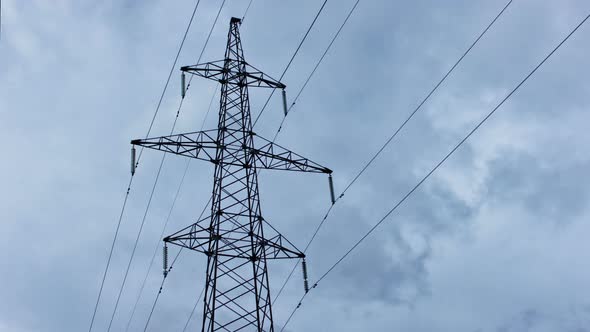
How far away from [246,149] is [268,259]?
175 inches

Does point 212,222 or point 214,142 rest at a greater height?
point 214,142

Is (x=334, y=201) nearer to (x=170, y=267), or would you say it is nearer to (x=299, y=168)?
(x=299, y=168)

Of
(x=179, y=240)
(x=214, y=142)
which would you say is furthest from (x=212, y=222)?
(x=214, y=142)

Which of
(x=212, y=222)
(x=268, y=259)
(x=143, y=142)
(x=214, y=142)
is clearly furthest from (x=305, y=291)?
(x=143, y=142)

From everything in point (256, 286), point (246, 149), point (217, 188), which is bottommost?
point (256, 286)

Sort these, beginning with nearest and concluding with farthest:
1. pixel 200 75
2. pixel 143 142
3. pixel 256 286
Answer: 1. pixel 256 286
2. pixel 143 142
3. pixel 200 75

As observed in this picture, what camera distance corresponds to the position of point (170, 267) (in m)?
27.8

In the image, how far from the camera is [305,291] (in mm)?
27438

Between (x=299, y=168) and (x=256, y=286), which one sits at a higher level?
(x=299, y=168)

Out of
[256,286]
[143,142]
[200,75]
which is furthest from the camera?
[200,75]

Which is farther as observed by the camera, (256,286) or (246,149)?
(246,149)

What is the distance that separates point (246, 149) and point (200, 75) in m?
4.01

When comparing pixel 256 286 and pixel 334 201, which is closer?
pixel 256 286

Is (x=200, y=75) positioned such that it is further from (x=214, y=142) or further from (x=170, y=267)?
(x=170, y=267)
